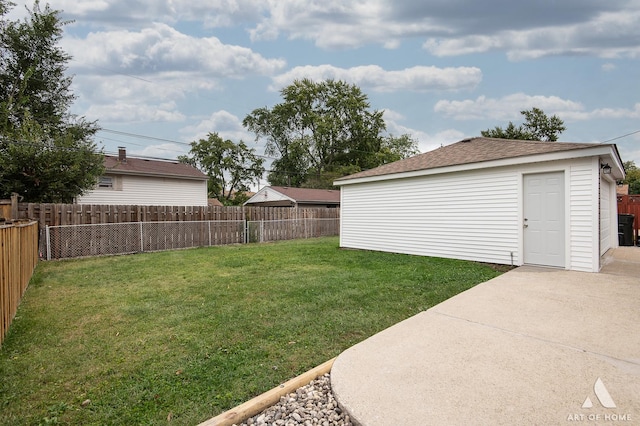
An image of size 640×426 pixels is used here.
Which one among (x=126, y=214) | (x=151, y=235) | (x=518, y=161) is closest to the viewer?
(x=518, y=161)

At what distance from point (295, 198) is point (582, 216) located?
19.1 m

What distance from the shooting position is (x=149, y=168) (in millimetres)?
19375

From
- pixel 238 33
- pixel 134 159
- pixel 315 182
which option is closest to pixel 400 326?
pixel 238 33

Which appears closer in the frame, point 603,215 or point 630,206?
point 603,215

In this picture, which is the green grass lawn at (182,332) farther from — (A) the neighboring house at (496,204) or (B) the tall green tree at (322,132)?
(B) the tall green tree at (322,132)

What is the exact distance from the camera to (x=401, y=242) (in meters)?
9.67

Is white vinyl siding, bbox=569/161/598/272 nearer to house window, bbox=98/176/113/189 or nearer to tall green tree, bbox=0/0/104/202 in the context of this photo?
tall green tree, bbox=0/0/104/202

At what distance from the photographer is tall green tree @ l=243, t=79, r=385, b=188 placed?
37.8 meters

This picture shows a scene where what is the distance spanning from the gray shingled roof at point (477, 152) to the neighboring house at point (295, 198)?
13624mm

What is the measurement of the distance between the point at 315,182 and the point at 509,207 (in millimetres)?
30663

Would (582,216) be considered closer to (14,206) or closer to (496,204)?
(496,204)

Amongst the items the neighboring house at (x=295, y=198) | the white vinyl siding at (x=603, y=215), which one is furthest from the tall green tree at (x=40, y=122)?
the white vinyl siding at (x=603, y=215)

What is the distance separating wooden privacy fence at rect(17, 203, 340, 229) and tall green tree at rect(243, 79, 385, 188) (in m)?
22.9

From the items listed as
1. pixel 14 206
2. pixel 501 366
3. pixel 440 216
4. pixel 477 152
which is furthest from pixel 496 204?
pixel 14 206
